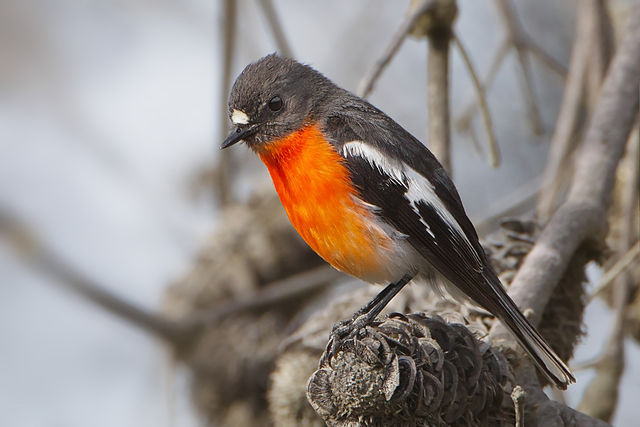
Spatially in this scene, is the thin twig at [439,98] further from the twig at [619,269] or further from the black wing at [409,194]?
the twig at [619,269]

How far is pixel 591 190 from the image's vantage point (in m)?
3.35

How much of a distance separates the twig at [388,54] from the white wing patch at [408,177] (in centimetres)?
34

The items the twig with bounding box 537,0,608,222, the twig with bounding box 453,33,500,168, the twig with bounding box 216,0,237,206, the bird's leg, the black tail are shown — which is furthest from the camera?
the twig with bounding box 216,0,237,206

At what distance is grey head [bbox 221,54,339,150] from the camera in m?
3.28

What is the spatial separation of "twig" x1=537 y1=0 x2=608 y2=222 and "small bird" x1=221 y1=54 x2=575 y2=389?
1.02 m

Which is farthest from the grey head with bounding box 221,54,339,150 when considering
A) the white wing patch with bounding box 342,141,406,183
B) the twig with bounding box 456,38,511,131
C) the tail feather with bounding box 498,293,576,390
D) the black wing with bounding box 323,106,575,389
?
the twig with bounding box 456,38,511,131

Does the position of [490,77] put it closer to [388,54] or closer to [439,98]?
[439,98]

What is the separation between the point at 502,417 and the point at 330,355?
0.53 meters

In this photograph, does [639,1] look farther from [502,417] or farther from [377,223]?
[502,417]

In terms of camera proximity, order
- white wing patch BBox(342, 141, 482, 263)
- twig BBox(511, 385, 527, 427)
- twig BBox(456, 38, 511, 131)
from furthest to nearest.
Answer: twig BBox(456, 38, 511, 131)
white wing patch BBox(342, 141, 482, 263)
twig BBox(511, 385, 527, 427)

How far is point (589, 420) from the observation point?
7.66 ft

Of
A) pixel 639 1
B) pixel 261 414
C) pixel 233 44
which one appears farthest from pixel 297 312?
pixel 639 1

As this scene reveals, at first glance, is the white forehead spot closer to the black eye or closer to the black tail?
the black eye

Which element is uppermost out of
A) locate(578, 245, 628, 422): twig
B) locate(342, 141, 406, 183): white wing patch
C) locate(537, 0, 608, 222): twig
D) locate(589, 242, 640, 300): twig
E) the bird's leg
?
locate(342, 141, 406, 183): white wing patch
